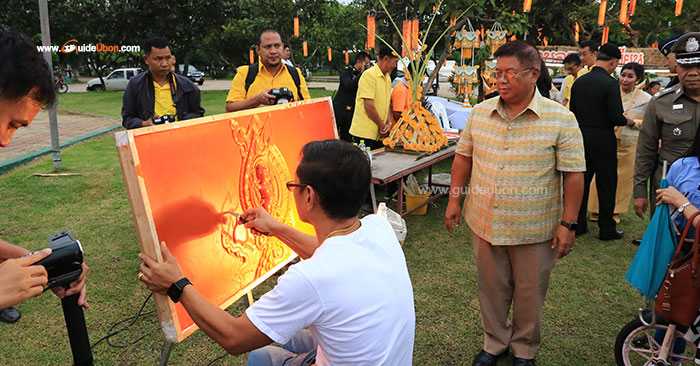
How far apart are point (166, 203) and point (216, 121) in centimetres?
45

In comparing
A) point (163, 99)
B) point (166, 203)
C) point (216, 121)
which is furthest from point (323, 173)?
point (163, 99)

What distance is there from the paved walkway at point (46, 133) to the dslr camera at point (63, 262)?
264 inches

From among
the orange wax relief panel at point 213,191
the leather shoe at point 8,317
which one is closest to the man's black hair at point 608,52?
the orange wax relief panel at point 213,191

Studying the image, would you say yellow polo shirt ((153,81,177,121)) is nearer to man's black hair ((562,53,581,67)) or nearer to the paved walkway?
the paved walkway

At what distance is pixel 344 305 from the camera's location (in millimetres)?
1292

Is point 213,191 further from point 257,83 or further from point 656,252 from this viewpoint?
point 257,83

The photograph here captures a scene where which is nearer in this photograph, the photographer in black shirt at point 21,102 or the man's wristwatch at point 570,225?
the photographer in black shirt at point 21,102

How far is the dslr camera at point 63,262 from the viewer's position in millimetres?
1406

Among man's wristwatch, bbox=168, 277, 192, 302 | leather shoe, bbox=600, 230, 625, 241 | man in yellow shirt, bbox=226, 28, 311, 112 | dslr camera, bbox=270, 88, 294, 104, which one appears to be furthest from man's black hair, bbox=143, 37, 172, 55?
leather shoe, bbox=600, 230, 625, 241

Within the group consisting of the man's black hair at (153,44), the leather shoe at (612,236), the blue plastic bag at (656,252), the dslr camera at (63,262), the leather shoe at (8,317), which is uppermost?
the man's black hair at (153,44)

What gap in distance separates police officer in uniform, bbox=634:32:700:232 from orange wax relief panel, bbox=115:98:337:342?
→ 82.9 inches

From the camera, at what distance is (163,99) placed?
142 inches

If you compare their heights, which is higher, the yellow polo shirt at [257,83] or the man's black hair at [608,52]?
the man's black hair at [608,52]

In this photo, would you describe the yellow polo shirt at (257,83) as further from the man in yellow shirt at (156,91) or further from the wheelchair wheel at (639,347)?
the wheelchair wheel at (639,347)
